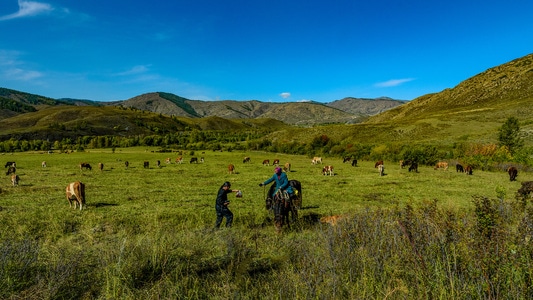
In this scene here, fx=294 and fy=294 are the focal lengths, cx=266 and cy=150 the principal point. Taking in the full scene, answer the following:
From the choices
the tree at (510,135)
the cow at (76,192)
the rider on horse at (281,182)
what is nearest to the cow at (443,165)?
the tree at (510,135)

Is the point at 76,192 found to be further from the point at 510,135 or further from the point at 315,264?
the point at 510,135

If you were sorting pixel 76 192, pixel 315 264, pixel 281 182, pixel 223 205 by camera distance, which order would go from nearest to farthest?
pixel 315 264 → pixel 223 205 → pixel 281 182 → pixel 76 192

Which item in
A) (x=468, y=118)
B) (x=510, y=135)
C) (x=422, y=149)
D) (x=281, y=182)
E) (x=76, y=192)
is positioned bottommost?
(x=76, y=192)

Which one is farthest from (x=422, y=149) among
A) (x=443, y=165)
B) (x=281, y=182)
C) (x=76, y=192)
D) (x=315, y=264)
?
(x=315, y=264)

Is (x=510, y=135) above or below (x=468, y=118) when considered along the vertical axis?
below

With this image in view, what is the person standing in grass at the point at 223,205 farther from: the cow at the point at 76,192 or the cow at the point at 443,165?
the cow at the point at 443,165

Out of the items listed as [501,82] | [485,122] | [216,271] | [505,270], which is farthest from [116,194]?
[501,82]

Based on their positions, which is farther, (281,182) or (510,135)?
(510,135)

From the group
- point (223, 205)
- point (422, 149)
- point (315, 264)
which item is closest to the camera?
point (315, 264)

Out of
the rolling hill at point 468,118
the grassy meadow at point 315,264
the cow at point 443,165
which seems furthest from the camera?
the rolling hill at point 468,118

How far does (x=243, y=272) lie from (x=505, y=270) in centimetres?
422

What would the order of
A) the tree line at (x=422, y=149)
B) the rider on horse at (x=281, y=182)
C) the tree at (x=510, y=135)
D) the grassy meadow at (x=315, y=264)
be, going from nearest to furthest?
the grassy meadow at (x=315, y=264) < the rider on horse at (x=281, y=182) < the tree line at (x=422, y=149) < the tree at (x=510, y=135)

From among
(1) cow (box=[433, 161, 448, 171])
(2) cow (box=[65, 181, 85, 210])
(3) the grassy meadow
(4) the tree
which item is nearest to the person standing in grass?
(3) the grassy meadow

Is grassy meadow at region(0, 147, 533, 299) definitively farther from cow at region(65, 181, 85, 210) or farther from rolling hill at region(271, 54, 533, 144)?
rolling hill at region(271, 54, 533, 144)
